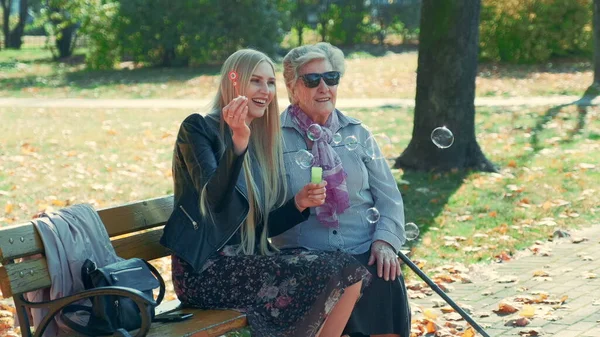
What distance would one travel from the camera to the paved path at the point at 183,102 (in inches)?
597

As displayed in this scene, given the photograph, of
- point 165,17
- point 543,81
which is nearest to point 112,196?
point 543,81

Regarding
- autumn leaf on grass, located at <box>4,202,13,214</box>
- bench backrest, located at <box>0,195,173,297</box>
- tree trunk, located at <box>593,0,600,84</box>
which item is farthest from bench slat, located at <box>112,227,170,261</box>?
tree trunk, located at <box>593,0,600,84</box>

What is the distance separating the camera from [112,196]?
8867mm

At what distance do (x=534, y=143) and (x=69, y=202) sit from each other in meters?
5.58

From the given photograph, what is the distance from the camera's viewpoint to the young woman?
411 cm

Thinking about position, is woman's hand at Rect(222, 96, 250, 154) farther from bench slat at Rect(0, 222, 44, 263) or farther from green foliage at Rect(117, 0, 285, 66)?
green foliage at Rect(117, 0, 285, 66)

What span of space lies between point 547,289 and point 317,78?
238 centimetres

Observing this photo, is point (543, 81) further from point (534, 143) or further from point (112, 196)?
point (112, 196)

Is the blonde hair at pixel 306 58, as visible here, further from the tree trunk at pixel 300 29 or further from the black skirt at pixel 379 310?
the tree trunk at pixel 300 29

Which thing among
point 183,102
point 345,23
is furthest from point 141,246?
point 345,23

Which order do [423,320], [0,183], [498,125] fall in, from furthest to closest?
[498,125] → [0,183] → [423,320]

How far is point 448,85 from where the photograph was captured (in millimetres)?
9867

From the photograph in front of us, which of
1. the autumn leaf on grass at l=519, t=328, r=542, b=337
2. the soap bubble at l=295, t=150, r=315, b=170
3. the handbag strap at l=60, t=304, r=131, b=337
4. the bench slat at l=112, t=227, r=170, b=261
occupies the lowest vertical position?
the autumn leaf on grass at l=519, t=328, r=542, b=337

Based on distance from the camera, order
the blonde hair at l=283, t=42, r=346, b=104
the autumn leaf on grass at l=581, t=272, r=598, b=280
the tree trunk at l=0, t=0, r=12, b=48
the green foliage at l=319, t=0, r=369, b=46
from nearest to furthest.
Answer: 1. the blonde hair at l=283, t=42, r=346, b=104
2. the autumn leaf on grass at l=581, t=272, r=598, b=280
3. the green foliage at l=319, t=0, r=369, b=46
4. the tree trunk at l=0, t=0, r=12, b=48
